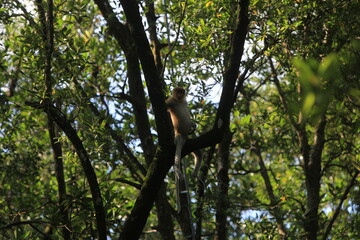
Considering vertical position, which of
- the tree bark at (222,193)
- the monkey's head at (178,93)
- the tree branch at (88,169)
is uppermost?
the monkey's head at (178,93)

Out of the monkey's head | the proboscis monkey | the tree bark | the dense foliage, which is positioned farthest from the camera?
the tree bark

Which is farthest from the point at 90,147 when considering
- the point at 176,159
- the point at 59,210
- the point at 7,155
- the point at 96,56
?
the point at 96,56

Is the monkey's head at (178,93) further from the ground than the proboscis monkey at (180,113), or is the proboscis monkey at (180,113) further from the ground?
the monkey's head at (178,93)

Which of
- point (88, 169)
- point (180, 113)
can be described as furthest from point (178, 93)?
point (88, 169)

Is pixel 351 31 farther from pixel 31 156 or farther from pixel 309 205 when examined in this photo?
pixel 31 156

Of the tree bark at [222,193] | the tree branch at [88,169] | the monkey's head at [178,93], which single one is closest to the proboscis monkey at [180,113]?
the monkey's head at [178,93]

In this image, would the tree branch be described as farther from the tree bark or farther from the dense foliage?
the tree bark

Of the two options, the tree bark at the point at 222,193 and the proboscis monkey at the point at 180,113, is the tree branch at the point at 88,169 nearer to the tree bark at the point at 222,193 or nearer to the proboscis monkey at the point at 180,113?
the proboscis monkey at the point at 180,113

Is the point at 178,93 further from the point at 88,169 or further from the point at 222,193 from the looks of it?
the point at 88,169

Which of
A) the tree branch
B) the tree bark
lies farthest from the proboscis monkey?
the tree branch

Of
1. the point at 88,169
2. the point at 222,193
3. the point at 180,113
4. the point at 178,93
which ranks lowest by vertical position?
the point at 88,169

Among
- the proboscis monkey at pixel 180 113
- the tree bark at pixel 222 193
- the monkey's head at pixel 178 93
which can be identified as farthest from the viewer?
the tree bark at pixel 222 193

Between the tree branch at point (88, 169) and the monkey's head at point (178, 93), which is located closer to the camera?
the tree branch at point (88, 169)

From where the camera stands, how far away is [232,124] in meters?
8.59
